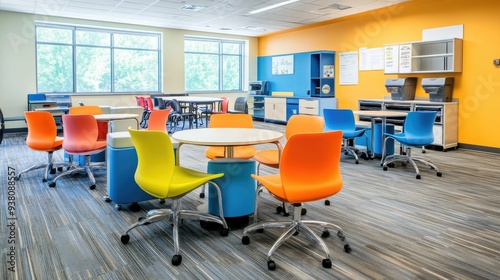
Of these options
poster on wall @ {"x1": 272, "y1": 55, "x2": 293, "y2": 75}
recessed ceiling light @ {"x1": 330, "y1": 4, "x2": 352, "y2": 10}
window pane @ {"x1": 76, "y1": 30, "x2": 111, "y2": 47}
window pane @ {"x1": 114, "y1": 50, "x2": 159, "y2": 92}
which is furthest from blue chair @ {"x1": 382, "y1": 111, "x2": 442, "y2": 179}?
window pane @ {"x1": 76, "y1": 30, "x2": 111, "y2": 47}

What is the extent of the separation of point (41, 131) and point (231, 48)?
8425 mm

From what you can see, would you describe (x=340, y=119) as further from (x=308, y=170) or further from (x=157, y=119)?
(x=308, y=170)

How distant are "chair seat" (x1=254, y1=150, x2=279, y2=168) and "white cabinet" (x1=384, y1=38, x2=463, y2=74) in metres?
4.57

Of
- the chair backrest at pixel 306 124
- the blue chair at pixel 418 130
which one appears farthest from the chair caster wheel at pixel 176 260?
the blue chair at pixel 418 130

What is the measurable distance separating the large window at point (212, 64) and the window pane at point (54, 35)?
318 centimetres

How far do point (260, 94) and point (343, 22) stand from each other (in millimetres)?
3492

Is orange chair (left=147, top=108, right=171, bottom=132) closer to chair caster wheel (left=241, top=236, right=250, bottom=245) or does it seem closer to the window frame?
chair caster wheel (left=241, top=236, right=250, bottom=245)

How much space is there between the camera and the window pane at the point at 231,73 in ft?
39.5

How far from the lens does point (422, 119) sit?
4742 mm

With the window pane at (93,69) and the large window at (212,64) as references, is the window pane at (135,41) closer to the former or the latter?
the window pane at (93,69)

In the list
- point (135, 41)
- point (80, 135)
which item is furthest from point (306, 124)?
point (135, 41)

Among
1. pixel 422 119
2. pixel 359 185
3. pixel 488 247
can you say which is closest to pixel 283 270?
pixel 488 247

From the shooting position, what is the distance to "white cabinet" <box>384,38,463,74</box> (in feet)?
21.3

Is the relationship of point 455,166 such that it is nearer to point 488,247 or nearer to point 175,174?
point 488,247
